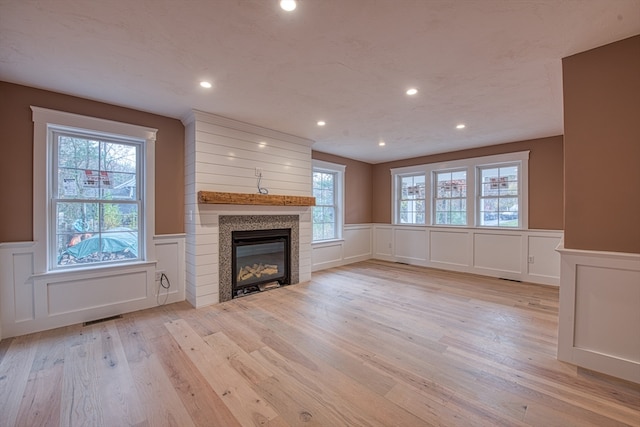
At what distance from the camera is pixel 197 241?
3463 millimetres

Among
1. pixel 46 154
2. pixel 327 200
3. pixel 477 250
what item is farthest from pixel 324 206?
pixel 46 154

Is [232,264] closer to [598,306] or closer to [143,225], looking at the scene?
[143,225]

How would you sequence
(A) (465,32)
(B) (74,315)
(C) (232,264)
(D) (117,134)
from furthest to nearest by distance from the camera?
(C) (232,264)
(D) (117,134)
(B) (74,315)
(A) (465,32)

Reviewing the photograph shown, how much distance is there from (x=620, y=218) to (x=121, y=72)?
4262mm

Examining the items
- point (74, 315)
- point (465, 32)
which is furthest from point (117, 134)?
point (465, 32)

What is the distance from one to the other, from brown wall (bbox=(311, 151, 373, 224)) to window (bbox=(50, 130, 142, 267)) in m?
3.54

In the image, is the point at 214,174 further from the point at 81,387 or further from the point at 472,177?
the point at 472,177

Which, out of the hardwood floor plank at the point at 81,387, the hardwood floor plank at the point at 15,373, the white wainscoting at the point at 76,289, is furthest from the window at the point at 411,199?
the hardwood floor plank at the point at 15,373

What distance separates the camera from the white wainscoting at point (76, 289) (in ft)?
8.73

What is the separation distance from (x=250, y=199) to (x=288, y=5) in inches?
101

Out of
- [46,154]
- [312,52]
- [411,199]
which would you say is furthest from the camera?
[411,199]

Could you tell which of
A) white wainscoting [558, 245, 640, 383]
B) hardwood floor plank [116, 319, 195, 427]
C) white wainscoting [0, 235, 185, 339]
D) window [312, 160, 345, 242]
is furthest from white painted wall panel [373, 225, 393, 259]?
hardwood floor plank [116, 319, 195, 427]

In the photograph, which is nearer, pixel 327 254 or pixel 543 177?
pixel 543 177

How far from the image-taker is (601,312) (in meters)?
2.05
